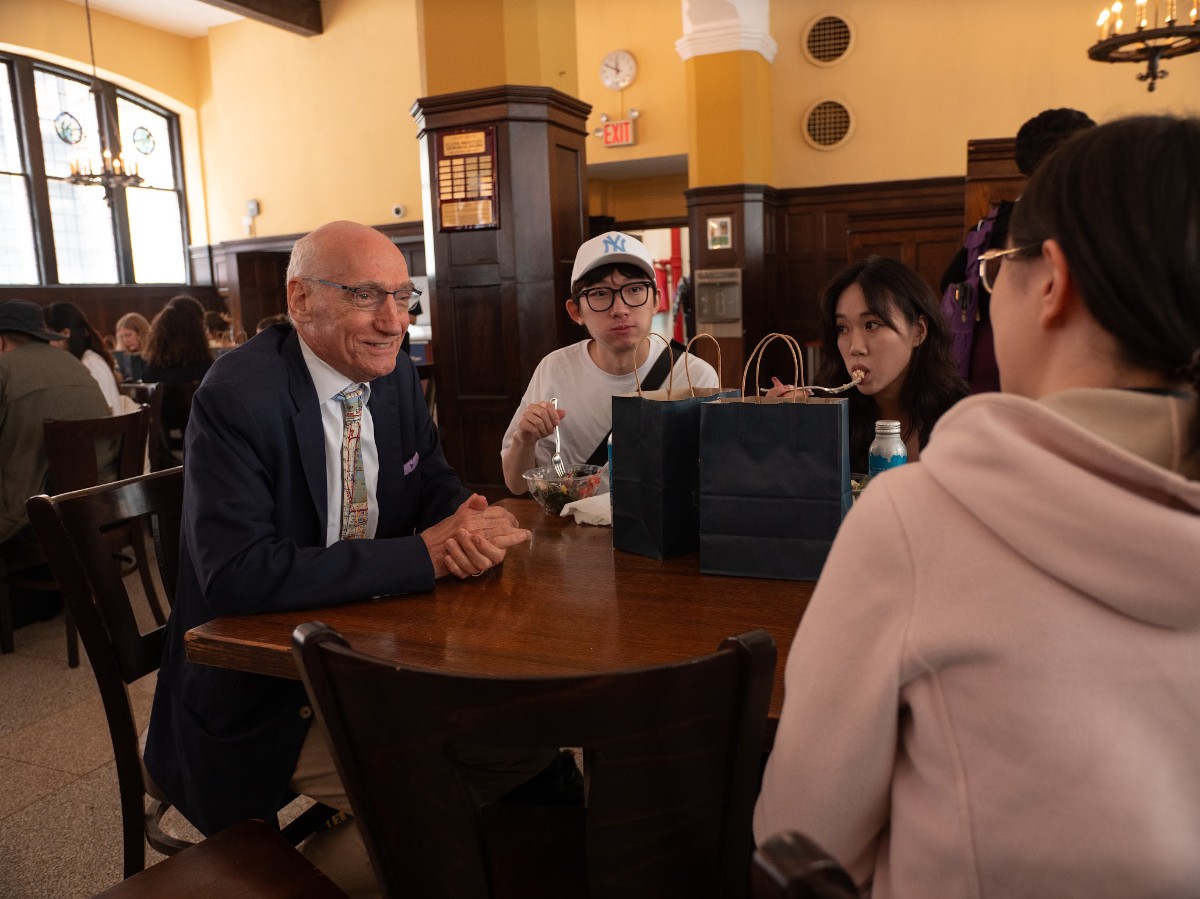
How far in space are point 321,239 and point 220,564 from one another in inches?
27.7

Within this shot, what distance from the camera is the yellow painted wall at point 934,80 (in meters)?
7.64

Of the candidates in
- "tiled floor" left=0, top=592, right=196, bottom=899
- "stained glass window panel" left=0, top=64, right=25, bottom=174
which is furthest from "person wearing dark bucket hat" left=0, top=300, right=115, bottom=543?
"stained glass window panel" left=0, top=64, right=25, bottom=174

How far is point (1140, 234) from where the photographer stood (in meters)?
0.69

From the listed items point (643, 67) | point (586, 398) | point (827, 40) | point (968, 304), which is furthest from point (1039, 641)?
point (643, 67)

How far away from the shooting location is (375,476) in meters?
1.83

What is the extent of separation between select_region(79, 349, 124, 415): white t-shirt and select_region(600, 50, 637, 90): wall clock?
625cm

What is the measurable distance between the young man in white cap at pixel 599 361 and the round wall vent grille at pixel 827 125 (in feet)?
21.9

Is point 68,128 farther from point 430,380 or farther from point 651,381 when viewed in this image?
point 651,381

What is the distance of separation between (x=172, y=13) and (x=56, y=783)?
10.9 m

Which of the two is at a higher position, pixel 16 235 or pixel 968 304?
pixel 16 235

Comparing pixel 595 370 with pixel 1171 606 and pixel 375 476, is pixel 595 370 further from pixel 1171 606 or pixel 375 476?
pixel 1171 606

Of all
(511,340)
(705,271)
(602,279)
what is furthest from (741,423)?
(705,271)

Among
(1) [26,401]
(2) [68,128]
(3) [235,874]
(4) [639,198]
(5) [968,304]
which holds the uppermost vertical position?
(2) [68,128]

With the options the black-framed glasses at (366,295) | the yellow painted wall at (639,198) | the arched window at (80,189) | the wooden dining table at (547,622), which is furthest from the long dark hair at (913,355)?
the arched window at (80,189)
